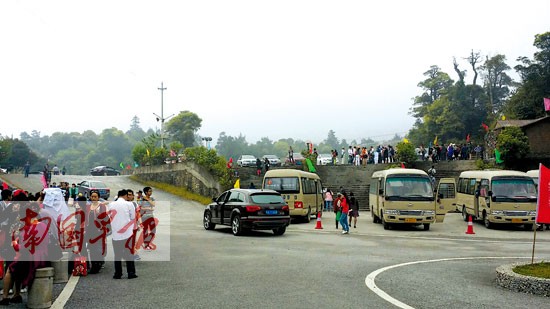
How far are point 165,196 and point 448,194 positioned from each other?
72.6 ft

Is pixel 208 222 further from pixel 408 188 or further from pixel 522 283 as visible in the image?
pixel 522 283

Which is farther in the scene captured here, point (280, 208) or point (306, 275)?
point (280, 208)

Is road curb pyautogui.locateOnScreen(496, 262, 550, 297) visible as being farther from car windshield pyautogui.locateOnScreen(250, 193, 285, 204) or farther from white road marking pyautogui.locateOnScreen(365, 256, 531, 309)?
car windshield pyautogui.locateOnScreen(250, 193, 285, 204)

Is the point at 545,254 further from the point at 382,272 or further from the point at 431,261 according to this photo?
the point at 382,272

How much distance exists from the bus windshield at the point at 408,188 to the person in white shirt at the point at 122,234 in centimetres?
1413

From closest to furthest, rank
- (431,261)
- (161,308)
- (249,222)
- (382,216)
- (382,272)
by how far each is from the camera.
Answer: (161,308)
(382,272)
(431,261)
(249,222)
(382,216)

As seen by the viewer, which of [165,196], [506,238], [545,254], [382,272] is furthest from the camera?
[165,196]

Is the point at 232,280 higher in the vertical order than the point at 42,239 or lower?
lower

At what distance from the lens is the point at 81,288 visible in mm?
9469

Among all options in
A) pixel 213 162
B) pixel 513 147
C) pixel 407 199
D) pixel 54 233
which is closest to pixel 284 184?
pixel 407 199

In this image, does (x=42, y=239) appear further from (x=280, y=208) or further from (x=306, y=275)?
(x=280, y=208)

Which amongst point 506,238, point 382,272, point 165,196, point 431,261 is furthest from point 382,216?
point 165,196

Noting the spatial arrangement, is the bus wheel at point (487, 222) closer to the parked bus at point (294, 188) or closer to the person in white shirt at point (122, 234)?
the parked bus at point (294, 188)

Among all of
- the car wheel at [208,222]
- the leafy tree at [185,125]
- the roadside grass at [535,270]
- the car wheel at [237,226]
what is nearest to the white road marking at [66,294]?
the roadside grass at [535,270]
